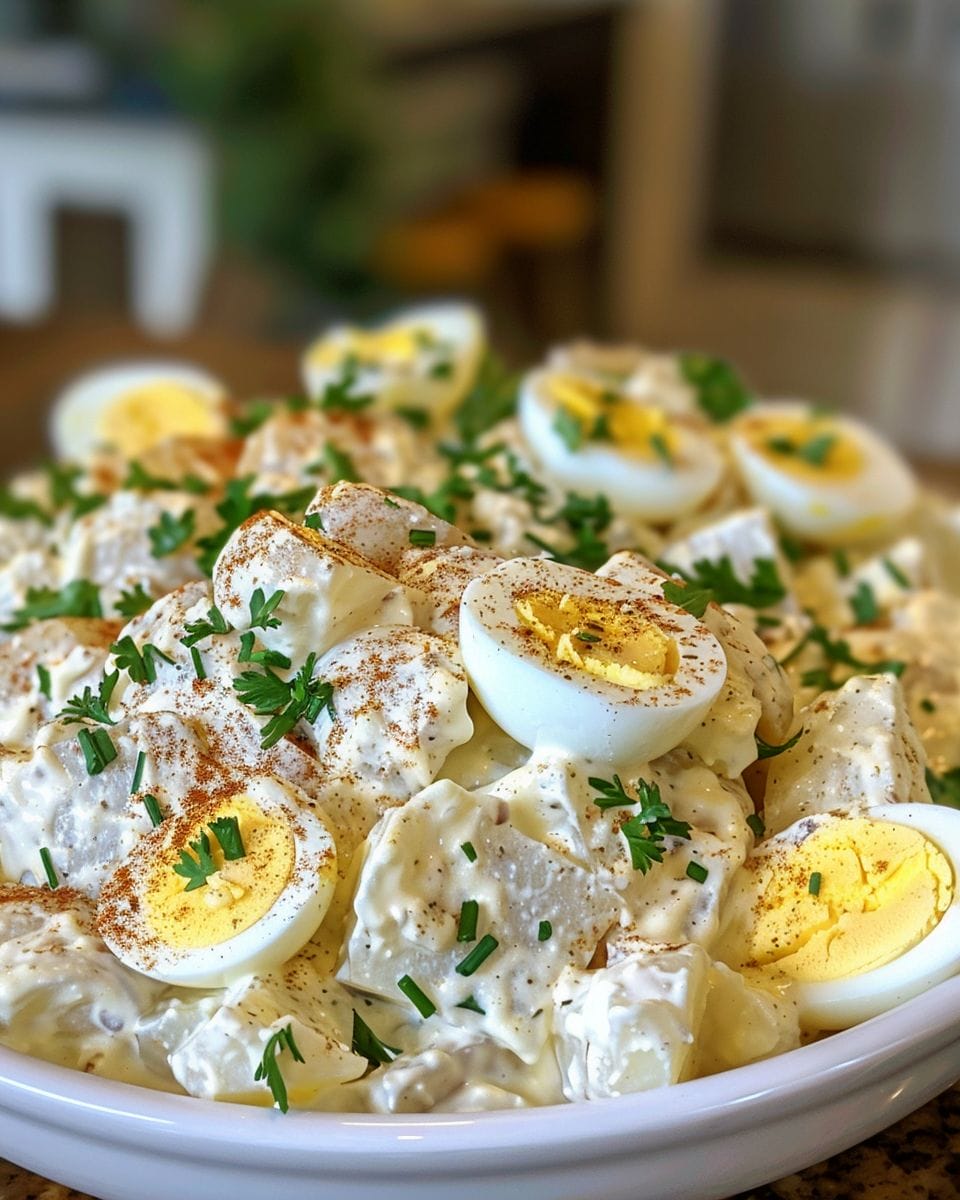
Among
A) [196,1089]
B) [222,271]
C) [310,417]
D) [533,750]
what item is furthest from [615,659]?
[222,271]

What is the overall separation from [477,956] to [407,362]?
1.61 m

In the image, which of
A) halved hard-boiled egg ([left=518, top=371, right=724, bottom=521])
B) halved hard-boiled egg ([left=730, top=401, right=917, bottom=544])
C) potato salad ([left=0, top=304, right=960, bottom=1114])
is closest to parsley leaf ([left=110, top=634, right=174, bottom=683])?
potato salad ([left=0, top=304, right=960, bottom=1114])

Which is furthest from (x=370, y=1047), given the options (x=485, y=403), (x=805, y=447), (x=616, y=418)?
(x=485, y=403)

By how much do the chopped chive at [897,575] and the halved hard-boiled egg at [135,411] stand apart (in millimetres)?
1240

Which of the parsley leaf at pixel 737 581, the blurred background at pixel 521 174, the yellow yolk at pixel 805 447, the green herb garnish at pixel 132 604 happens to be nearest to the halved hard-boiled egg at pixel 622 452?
the yellow yolk at pixel 805 447

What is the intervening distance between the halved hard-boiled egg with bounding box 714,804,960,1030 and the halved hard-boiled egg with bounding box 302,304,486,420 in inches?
54.9

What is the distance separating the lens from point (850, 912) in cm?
135

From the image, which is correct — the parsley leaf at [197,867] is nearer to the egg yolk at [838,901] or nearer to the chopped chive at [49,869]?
the chopped chive at [49,869]

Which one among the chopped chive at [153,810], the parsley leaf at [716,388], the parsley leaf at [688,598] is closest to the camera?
the chopped chive at [153,810]

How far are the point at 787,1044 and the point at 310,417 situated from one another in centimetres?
136

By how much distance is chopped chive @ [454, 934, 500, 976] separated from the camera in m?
1.29

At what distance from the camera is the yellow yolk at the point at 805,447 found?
2.38 m

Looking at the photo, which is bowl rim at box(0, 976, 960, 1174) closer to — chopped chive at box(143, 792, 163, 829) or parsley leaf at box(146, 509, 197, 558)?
chopped chive at box(143, 792, 163, 829)

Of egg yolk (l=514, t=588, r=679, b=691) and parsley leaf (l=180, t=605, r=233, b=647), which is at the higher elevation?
egg yolk (l=514, t=588, r=679, b=691)
